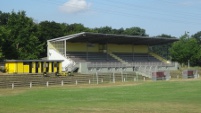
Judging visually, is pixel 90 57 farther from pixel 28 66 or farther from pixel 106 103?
pixel 106 103

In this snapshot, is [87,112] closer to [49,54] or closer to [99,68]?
[99,68]

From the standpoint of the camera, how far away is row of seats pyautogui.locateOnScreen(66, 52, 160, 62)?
7731 centimetres

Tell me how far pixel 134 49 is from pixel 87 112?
7675 cm

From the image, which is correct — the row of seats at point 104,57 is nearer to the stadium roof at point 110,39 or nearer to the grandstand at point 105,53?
the grandstand at point 105,53

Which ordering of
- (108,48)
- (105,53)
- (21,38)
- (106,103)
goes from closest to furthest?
(106,103)
(21,38)
(105,53)
(108,48)

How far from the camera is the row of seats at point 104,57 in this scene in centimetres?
7731

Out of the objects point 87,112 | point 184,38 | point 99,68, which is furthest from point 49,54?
point 87,112

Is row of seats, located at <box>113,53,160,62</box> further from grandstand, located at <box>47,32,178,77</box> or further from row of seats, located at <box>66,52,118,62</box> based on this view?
row of seats, located at <box>66,52,118,62</box>

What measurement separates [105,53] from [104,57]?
251cm

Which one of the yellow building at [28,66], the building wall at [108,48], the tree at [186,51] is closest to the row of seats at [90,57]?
the building wall at [108,48]

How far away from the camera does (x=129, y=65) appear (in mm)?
78188

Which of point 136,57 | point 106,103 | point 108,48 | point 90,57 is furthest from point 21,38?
point 106,103

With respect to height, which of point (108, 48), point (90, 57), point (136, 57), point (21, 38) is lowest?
point (90, 57)

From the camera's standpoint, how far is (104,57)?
270 feet
